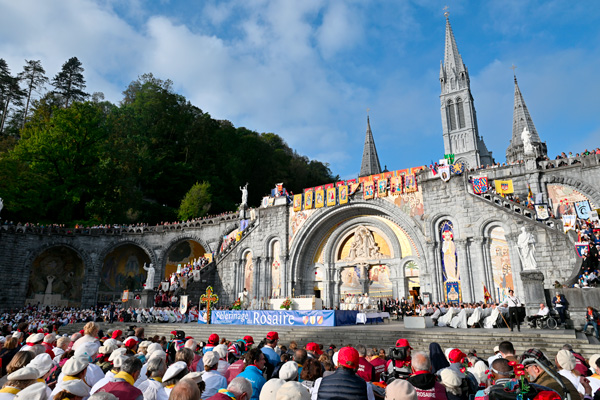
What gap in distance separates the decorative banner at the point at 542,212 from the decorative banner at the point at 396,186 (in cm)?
723

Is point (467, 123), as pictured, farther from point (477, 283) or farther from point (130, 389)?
point (130, 389)

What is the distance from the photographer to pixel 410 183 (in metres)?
23.1

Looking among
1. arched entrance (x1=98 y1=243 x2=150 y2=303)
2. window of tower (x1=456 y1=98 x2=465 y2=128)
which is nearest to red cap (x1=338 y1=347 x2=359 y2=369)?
arched entrance (x1=98 y1=243 x2=150 y2=303)

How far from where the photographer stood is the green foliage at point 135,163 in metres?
34.8

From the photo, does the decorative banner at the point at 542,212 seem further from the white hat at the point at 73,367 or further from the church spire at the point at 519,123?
the church spire at the point at 519,123

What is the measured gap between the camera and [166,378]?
3.85 metres

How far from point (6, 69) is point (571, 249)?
182ft

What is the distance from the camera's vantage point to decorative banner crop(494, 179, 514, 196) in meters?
20.9

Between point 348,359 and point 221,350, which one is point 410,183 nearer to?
point 221,350

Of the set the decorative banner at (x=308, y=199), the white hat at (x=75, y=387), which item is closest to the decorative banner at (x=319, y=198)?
the decorative banner at (x=308, y=199)

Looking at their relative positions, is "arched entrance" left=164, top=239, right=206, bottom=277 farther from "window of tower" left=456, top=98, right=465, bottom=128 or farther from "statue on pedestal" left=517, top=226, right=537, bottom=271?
"window of tower" left=456, top=98, right=465, bottom=128

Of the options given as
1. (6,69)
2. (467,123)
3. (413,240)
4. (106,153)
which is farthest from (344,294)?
(6,69)

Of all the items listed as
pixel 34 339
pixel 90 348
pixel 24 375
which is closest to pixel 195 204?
pixel 34 339

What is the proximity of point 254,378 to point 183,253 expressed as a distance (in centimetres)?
3191
